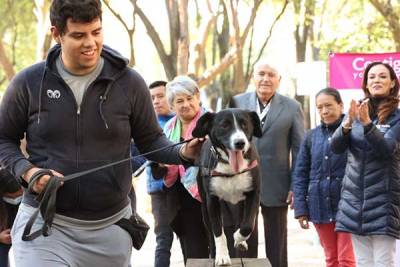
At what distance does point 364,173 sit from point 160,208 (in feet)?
6.60

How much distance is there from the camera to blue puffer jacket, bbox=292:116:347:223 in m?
7.87

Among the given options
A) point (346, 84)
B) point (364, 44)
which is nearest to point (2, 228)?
point (346, 84)

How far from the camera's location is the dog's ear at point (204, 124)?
5.79 metres

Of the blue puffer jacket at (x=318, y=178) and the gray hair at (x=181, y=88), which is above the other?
the gray hair at (x=181, y=88)

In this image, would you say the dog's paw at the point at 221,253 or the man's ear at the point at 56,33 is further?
the dog's paw at the point at 221,253

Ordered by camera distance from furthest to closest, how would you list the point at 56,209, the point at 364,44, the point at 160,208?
the point at 364,44 < the point at 160,208 < the point at 56,209

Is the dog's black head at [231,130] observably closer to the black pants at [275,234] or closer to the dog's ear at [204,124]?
the dog's ear at [204,124]

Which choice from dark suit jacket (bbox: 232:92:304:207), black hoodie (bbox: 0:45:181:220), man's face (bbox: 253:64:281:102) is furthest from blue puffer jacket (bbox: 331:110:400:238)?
black hoodie (bbox: 0:45:181:220)

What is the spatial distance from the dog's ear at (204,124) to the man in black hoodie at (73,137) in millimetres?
1407

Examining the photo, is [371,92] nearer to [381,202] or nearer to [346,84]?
[381,202]

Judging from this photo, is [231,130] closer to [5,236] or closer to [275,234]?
[5,236]

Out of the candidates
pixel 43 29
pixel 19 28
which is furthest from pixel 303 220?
pixel 19 28

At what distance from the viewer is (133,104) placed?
14.7 ft

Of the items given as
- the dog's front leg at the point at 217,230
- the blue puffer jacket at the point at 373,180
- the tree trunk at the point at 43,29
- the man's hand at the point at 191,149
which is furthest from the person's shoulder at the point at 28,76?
the tree trunk at the point at 43,29
